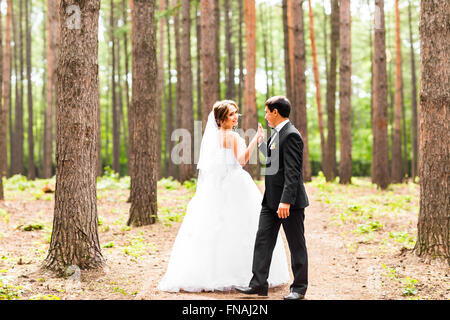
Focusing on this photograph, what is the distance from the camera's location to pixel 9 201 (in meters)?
14.1

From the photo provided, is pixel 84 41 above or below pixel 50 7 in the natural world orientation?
below

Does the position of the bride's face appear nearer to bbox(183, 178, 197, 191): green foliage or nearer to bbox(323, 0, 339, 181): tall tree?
bbox(183, 178, 197, 191): green foliage

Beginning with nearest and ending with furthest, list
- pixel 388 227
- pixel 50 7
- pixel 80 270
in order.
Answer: pixel 80 270, pixel 388 227, pixel 50 7

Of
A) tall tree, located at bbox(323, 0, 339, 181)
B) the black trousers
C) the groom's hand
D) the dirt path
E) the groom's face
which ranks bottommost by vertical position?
the dirt path

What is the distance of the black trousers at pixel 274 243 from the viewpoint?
17.2 feet

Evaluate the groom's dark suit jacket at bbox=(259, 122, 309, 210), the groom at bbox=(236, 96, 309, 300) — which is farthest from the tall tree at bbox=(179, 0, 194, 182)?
the groom's dark suit jacket at bbox=(259, 122, 309, 210)

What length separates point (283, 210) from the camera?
5027 millimetres

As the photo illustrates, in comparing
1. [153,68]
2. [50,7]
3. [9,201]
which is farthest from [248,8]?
[9,201]

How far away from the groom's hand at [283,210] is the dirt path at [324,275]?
1.15 meters

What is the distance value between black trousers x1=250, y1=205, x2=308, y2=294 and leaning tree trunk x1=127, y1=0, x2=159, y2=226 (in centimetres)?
529

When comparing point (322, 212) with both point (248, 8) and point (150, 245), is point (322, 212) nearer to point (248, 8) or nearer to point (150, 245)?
point (150, 245)

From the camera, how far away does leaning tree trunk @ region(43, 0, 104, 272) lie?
20.2ft

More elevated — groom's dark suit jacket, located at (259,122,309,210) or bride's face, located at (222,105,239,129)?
bride's face, located at (222,105,239,129)
